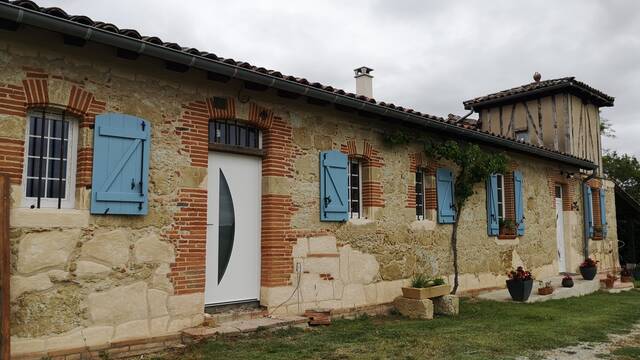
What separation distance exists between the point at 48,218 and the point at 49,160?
629mm

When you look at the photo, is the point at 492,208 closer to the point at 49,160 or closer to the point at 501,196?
the point at 501,196

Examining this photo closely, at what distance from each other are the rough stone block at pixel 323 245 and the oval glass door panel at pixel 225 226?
1192 mm

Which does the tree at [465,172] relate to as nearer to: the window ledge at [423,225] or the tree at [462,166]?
the tree at [462,166]

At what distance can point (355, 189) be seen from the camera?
324 inches

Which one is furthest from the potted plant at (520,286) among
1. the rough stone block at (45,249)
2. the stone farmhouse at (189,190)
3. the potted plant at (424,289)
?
the rough stone block at (45,249)

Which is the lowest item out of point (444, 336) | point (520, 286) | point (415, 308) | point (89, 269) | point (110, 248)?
point (444, 336)

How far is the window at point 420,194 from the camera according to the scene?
934cm

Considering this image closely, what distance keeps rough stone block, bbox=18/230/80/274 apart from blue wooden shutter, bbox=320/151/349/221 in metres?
3.42

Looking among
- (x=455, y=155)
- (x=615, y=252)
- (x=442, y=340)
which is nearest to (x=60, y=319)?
(x=442, y=340)

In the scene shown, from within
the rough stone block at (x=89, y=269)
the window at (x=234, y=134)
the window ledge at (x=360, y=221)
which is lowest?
the rough stone block at (x=89, y=269)

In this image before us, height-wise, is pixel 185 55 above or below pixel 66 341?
above

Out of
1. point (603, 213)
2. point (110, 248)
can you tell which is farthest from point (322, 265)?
point (603, 213)

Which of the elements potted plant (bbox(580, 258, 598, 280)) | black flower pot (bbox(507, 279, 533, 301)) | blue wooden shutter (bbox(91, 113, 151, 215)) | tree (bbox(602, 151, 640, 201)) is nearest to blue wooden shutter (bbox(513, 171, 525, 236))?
potted plant (bbox(580, 258, 598, 280))

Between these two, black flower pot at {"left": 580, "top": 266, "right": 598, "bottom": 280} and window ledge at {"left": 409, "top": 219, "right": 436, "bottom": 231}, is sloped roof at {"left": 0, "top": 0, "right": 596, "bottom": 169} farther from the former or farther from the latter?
black flower pot at {"left": 580, "top": 266, "right": 598, "bottom": 280}
